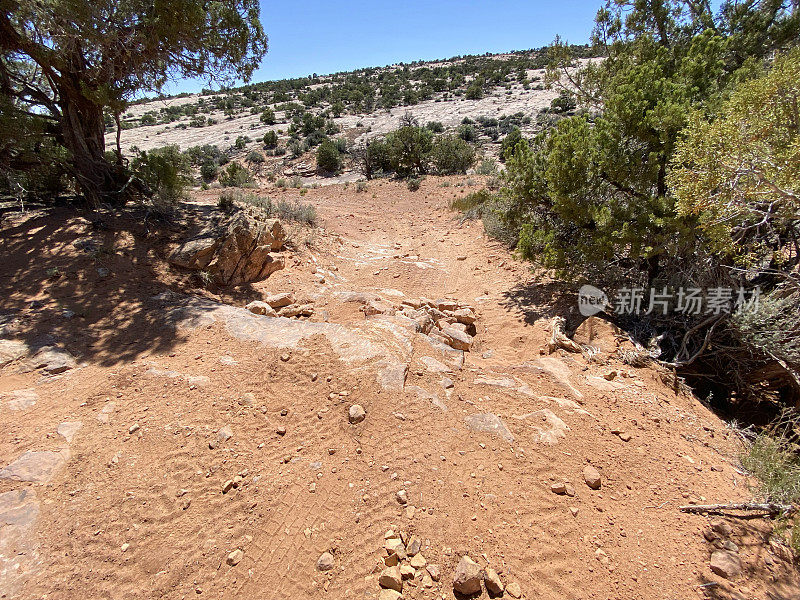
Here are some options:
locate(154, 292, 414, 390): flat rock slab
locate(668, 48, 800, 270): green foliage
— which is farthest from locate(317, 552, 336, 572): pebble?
locate(668, 48, 800, 270): green foliage

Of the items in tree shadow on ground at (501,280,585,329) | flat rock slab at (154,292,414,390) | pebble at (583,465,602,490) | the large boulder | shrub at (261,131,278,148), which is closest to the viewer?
pebble at (583,465,602,490)

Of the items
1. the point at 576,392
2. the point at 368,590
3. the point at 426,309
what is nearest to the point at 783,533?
the point at 576,392

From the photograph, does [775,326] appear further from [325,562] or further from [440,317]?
[325,562]

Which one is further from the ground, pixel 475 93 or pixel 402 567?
pixel 475 93

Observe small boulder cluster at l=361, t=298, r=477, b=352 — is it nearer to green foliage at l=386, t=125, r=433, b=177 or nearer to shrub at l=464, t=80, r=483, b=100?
green foliage at l=386, t=125, r=433, b=177

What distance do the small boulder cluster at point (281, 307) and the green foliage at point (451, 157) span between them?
13.7 metres

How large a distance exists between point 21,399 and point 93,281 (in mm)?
2202

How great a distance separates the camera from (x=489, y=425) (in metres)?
3.20

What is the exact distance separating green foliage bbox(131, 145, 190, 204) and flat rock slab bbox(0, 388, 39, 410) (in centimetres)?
463

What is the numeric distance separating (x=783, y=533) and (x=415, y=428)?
260cm

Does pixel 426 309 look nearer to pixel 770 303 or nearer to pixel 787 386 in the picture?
pixel 770 303

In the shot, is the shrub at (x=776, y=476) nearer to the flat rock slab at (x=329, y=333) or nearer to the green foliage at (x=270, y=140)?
the flat rock slab at (x=329, y=333)

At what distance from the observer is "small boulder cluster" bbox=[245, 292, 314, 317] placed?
5.06 meters

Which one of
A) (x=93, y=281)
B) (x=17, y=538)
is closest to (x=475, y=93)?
(x=93, y=281)
